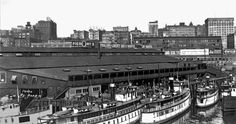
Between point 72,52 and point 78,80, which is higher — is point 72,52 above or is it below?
above

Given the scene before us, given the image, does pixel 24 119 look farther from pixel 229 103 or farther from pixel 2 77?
pixel 229 103

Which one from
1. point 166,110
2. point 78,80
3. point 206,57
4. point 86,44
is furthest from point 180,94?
point 206,57

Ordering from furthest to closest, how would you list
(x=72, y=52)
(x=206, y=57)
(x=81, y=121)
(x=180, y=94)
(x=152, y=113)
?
(x=206, y=57) → (x=72, y=52) → (x=180, y=94) → (x=152, y=113) → (x=81, y=121)

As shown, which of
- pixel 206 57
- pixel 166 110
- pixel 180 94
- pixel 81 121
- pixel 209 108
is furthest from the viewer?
pixel 206 57

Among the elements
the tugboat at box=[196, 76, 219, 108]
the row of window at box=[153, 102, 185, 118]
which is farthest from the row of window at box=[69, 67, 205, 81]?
the row of window at box=[153, 102, 185, 118]

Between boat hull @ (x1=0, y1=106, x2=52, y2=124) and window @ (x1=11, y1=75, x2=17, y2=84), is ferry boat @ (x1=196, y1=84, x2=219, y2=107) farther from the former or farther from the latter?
window @ (x1=11, y1=75, x2=17, y2=84)

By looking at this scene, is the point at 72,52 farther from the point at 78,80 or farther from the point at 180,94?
the point at 180,94

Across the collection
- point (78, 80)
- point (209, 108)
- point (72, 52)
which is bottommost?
point (209, 108)

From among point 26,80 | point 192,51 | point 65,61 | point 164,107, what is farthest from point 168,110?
point 192,51
